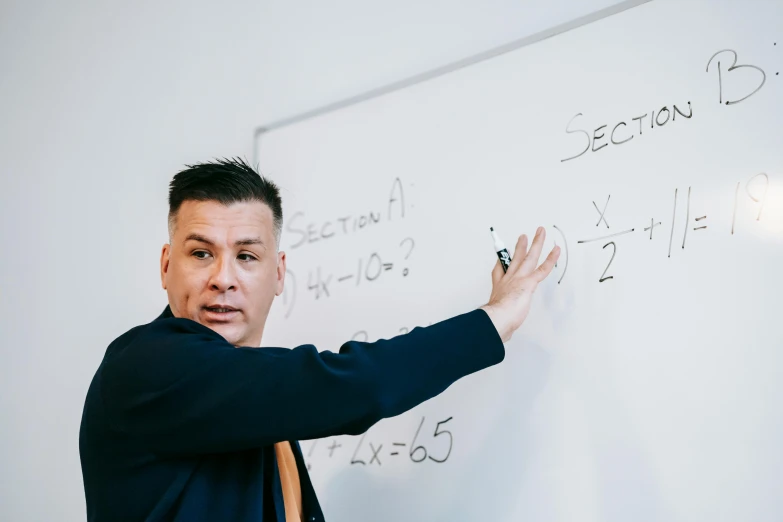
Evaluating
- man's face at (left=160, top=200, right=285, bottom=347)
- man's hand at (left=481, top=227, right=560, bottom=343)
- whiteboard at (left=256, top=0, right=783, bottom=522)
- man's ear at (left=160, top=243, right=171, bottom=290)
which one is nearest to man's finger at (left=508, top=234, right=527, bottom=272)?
man's hand at (left=481, top=227, right=560, bottom=343)

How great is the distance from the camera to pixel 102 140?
6.00ft

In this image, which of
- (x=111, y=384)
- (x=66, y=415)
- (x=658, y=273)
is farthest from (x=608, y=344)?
(x=66, y=415)

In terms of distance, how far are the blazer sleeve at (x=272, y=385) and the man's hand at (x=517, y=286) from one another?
0.17ft

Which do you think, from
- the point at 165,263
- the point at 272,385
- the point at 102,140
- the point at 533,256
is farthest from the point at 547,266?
the point at 102,140

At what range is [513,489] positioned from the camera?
108 centimetres

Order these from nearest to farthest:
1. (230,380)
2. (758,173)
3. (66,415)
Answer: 1. (230,380)
2. (758,173)
3. (66,415)

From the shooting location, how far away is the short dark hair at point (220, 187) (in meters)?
1.06

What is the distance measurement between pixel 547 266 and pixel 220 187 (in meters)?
0.48

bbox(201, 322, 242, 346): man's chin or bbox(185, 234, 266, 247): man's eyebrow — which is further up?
bbox(185, 234, 266, 247): man's eyebrow

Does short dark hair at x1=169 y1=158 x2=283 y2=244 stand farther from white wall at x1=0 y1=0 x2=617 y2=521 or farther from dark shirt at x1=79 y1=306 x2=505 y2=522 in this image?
white wall at x1=0 y1=0 x2=617 y2=521

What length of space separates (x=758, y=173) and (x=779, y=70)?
14 cm

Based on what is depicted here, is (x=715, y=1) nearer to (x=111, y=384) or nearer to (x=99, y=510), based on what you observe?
(x=111, y=384)

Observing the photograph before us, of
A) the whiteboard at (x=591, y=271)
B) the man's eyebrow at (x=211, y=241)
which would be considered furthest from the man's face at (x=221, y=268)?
the whiteboard at (x=591, y=271)

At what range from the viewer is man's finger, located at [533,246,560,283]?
38.7 inches
